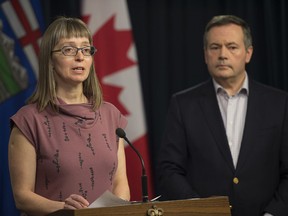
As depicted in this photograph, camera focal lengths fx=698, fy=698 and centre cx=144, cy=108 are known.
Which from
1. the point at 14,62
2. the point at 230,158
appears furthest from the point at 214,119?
the point at 14,62

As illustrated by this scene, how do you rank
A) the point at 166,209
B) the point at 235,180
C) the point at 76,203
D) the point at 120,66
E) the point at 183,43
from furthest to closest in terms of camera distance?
the point at 183,43, the point at 120,66, the point at 235,180, the point at 76,203, the point at 166,209

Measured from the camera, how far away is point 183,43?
503cm

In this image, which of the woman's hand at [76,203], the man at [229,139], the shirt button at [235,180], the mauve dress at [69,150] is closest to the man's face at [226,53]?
the man at [229,139]

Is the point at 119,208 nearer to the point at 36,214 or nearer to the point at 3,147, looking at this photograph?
the point at 36,214

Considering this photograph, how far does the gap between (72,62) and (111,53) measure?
5.50 ft

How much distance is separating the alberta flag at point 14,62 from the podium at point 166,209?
78.0 inches

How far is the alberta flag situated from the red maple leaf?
43 centimetres

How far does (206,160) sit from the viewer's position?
12.8 ft

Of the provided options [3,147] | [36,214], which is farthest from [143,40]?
[36,214]

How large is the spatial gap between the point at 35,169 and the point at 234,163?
1.31m

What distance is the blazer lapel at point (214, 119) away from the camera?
388 centimetres

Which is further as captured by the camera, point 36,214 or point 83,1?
point 83,1

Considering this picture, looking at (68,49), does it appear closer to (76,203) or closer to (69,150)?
(69,150)

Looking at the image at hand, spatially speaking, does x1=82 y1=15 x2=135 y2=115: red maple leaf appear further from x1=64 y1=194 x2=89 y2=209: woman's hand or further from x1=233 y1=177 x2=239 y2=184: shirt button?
x1=64 y1=194 x2=89 y2=209: woman's hand
